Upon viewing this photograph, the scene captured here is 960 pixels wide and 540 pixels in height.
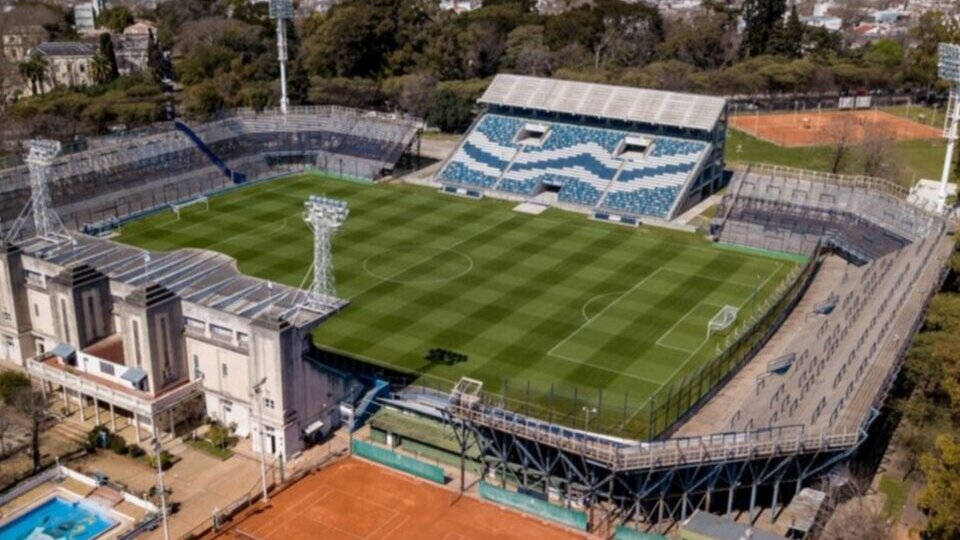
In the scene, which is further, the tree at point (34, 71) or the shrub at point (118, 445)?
the tree at point (34, 71)

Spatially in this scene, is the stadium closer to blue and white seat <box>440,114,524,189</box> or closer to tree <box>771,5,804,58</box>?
blue and white seat <box>440,114,524,189</box>

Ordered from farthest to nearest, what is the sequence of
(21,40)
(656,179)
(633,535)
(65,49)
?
(21,40)
(65,49)
(656,179)
(633,535)

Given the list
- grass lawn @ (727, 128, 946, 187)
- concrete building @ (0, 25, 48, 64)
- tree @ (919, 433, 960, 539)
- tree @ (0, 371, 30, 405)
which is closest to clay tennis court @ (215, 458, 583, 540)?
tree @ (919, 433, 960, 539)

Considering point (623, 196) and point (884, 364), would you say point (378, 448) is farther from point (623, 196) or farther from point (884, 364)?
point (623, 196)

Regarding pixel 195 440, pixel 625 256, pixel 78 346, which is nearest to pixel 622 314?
pixel 625 256

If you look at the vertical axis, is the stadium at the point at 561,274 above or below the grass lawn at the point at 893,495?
above

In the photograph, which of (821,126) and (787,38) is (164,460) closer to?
(821,126)

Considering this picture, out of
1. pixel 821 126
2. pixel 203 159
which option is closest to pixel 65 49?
pixel 203 159

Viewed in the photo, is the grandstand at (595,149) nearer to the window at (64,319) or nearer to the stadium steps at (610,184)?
the stadium steps at (610,184)

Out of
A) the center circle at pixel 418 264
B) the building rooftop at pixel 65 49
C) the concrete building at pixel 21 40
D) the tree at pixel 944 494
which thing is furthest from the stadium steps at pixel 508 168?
the concrete building at pixel 21 40
